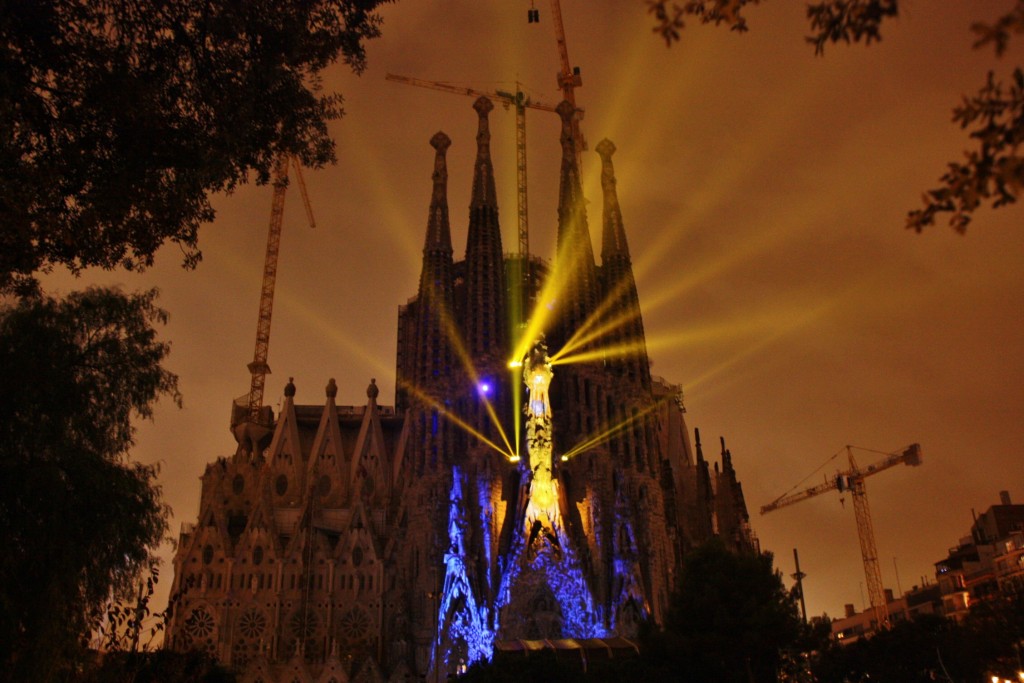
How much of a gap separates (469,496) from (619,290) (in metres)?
18.8

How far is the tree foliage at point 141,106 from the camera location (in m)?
10.1

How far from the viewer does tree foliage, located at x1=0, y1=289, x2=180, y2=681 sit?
41.3 feet

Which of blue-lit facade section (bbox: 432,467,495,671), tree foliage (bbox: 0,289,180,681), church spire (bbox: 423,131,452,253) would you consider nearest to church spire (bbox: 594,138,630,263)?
church spire (bbox: 423,131,452,253)

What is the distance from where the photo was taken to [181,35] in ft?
34.9

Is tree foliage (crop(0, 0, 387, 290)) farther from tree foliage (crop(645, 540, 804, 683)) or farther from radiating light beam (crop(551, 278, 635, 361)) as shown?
radiating light beam (crop(551, 278, 635, 361))

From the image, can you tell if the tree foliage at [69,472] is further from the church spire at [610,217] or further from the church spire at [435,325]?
the church spire at [610,217]

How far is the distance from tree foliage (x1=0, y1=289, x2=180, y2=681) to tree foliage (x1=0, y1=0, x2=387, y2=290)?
3.48 metres

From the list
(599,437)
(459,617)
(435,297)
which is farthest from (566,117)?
(459,617)

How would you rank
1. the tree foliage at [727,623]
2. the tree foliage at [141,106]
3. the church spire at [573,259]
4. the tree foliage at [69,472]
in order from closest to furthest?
1. the tree foliage at [141,106]
2. the tree foliage at [69,472]
3. the tree foliage at [727,623]
4. the church spire at [573,259]

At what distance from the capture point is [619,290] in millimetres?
58219

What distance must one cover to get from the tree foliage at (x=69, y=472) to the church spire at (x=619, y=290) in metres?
40.2

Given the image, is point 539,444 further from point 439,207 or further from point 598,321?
point 439,207

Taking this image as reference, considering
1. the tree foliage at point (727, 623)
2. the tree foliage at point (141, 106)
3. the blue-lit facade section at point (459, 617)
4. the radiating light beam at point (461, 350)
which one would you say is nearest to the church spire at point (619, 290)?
the radiating light beam at point (461, 350)

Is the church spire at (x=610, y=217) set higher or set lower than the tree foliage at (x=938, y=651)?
higher
